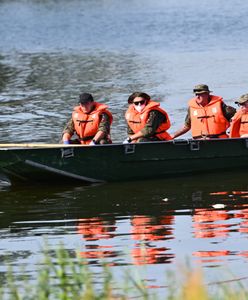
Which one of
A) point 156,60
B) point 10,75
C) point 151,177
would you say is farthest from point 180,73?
point 151,177

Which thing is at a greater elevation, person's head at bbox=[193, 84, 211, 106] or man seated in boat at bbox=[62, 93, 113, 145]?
person's head at bbox=[193, 84, 211, 106]

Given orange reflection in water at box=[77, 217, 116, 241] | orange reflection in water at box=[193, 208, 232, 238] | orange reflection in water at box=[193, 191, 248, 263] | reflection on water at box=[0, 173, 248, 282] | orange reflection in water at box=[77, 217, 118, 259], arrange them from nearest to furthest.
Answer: orange reflection in water at box=[193, 191, 248, 263] → reflection on water at box=[0, 173, 248, 282] → orange reflection in water at box=[77, 217, 118, 259] → orange reflection in water at box=[193, 208, 232, 238] → orange reflection in water at box=[77, 217, 116, 241]

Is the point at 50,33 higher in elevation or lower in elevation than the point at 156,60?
higher

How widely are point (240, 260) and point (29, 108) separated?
15696 mm

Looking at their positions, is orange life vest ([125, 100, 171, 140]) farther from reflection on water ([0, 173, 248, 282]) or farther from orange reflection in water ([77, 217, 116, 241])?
orange reflection in water ([77, 217, 116, 241])

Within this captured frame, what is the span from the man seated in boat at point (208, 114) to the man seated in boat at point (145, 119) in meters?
0.42

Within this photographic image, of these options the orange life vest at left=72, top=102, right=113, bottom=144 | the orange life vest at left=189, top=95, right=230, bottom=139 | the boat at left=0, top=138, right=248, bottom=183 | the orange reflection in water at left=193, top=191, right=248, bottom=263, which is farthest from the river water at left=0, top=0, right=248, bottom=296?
the orange life vest at left=72, top=102, right=113, bottom=144

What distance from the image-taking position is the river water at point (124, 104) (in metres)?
11.0

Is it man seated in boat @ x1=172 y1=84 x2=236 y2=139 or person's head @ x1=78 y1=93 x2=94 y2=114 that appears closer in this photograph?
person's head @ x1=78 y1=93 x2=94 y2=114

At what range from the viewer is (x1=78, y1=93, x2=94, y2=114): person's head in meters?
15.1

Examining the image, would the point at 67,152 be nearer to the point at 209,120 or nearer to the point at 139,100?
the point at 139,100

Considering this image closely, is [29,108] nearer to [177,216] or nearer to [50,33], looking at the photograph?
[177,216]

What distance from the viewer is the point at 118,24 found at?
2016 inches

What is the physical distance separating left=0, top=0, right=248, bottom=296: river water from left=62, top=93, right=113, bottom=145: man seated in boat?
2.56ft
